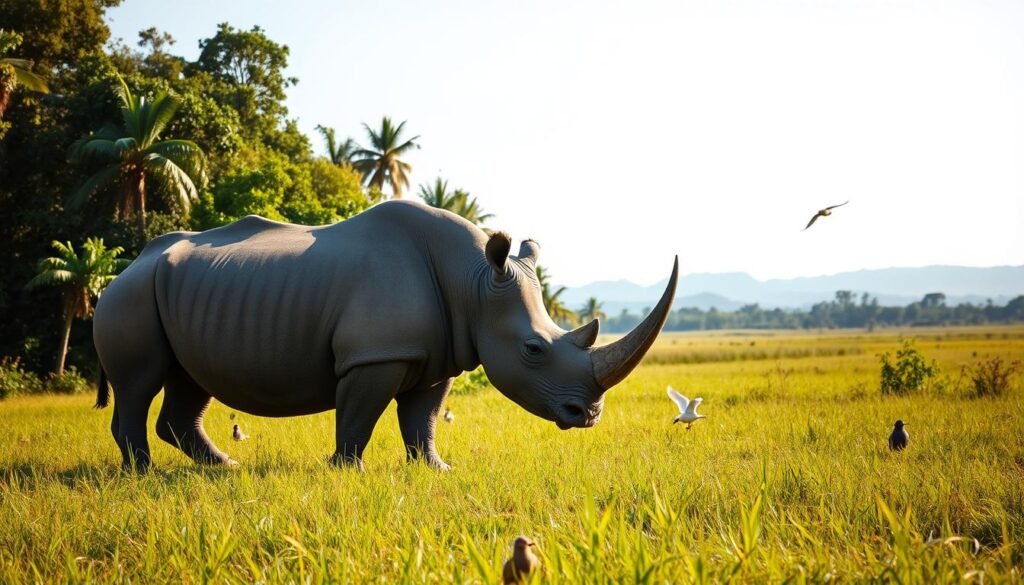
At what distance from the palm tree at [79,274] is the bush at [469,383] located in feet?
26.2

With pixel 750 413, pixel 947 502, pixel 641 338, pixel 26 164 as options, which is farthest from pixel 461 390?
pixel 26 164

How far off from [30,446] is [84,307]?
13.7 m

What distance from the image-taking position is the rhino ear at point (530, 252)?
566 centimetres

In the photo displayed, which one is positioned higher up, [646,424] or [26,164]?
[26,164]

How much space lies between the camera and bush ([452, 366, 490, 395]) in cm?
1484

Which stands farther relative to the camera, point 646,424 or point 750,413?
point 750,413

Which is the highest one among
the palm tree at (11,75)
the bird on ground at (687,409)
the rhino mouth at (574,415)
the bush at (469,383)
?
the palm tree at (11,75)

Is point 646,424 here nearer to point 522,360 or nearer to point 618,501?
point 522,360

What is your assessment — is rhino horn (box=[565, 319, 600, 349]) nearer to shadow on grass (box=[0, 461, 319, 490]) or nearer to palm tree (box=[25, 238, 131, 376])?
shadow on grass (box=[0, 461, 319, 490])

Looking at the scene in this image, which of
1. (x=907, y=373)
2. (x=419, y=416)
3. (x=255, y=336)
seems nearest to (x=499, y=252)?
(x=419, y=416)

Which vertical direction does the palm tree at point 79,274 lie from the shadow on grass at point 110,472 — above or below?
above

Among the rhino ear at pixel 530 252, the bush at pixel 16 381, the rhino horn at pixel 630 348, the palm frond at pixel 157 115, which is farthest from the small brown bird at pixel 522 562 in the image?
the palm frond at pixel 157 115

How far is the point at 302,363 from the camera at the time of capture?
544cm

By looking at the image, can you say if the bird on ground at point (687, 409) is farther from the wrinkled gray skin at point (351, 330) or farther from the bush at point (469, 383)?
the bush at point (469, 383)
